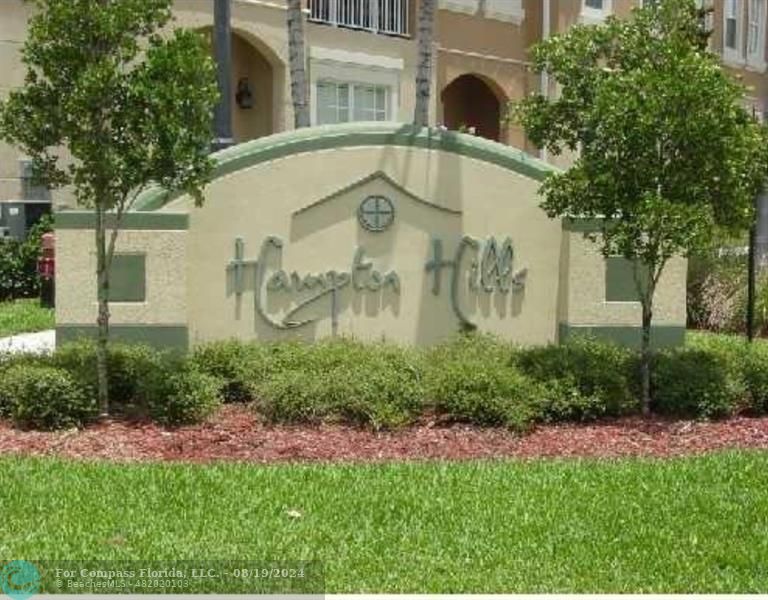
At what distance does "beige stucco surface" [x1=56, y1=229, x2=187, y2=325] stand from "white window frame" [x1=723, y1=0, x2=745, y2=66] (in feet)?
73.4

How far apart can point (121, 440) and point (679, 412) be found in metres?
4.68

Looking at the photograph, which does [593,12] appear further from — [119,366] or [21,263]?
[119,366]

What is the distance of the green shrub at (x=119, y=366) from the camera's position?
9805 millimetres

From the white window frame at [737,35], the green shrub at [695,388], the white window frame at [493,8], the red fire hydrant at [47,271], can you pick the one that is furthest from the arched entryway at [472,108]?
the green shrub at [695,388]

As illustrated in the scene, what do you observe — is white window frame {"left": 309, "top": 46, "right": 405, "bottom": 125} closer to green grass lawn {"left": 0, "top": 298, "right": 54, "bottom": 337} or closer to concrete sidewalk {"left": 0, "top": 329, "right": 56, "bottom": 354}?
green grass lawn {"left": 0, "top": 298, "right": 54, "bottom": 337}

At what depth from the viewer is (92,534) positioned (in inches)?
243

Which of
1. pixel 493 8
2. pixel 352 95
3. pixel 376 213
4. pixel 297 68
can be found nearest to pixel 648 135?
pixel 376 213

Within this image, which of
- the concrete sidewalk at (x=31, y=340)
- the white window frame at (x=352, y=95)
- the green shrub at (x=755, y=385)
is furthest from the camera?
the white window frame at (x=352, y=95)

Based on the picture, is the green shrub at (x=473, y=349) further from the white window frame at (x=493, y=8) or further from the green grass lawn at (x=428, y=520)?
the white window frame at (x=493, y=8)

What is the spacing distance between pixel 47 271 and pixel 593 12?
1393cm

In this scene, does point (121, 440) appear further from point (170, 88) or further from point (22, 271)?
point (22, 271)

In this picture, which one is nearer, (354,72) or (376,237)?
(376,237)

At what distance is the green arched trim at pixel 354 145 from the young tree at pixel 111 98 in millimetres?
1840

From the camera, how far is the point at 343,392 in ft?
31.1
